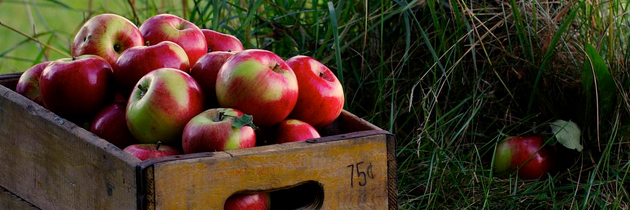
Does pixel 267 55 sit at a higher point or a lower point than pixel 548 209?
higher

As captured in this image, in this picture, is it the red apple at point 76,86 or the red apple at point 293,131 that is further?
the red apple at point 76,86

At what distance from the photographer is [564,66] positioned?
2.73 meters

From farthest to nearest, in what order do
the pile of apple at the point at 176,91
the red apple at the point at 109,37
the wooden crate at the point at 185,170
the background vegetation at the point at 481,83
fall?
the background vegetation at the point at 481,83, the red apple at the point at 109,37, the pile of apple at the point at 176,91, the wooden crate at the point at 185,170

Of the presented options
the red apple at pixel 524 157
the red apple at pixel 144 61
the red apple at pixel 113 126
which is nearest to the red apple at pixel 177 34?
the red apple at pixel 144 61

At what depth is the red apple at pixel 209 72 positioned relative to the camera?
6.07 feet

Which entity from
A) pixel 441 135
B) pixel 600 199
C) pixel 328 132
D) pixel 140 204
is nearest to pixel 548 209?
pixel 600 199

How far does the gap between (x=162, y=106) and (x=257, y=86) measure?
0.63 ft

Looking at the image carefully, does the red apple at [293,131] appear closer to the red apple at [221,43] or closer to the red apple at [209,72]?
the red apple at [209,72]

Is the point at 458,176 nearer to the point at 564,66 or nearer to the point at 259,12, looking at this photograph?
the point at 564,66

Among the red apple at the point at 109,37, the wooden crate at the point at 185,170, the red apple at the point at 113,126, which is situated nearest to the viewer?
the wooden crate at the point at 185,170

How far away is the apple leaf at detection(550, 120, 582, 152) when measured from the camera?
8.40 feet

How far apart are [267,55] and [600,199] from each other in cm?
114

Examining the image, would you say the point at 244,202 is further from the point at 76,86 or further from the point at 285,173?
the point at 76,86

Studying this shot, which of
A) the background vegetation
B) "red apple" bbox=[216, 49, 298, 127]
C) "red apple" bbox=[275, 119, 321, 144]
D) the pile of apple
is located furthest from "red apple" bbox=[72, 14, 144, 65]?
the background vegetation
